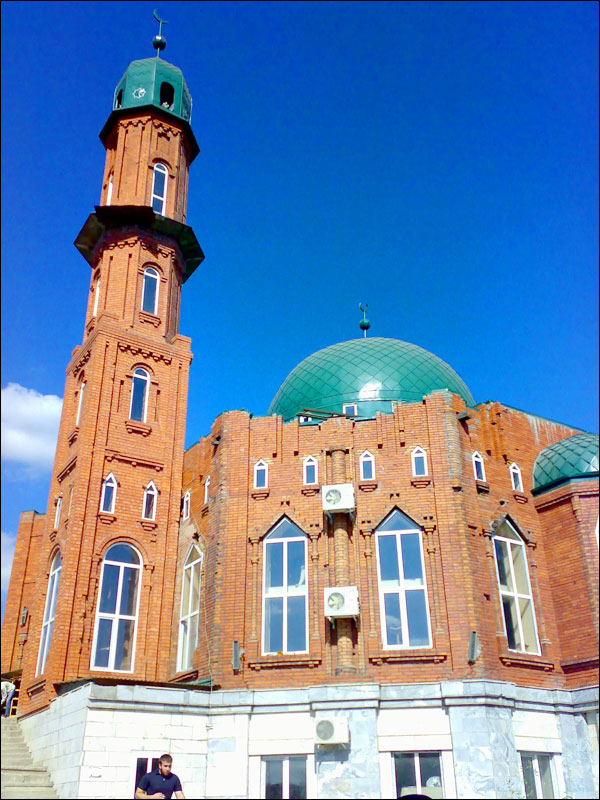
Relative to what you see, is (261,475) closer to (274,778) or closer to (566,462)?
(274,778)

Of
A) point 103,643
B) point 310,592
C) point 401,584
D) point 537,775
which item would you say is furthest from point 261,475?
point 537,775

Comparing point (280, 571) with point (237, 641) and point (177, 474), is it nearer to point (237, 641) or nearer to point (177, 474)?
point (237, 641)

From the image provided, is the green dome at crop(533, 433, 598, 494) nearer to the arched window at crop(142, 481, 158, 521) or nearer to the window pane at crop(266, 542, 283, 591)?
the window pane at crop(266, 542, 283, 591)

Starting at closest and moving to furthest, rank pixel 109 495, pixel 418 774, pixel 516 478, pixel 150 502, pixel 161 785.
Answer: pixel 161 785, pixel 418 774, pixel 516 478, pixel 109 495, pixel 150 502

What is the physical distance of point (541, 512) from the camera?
1769 centimetres

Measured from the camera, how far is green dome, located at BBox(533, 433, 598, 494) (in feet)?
56.0

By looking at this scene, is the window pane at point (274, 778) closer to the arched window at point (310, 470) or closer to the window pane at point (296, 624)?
the window pane at point (296, 624)

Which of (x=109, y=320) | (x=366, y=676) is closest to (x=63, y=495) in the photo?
(x=109, y=320)

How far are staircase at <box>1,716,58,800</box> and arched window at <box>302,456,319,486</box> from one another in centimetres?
807

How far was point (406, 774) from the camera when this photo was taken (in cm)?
1436

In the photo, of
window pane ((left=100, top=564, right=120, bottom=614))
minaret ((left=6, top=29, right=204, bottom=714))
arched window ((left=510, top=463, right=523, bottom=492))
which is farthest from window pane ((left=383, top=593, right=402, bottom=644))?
window pane ((left=100, top=564, right=120, bottom=614))

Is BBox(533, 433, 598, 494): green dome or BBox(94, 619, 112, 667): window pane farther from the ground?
BBox(533, 433, 598, 494): green dome

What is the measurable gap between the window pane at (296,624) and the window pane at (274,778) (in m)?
2.15

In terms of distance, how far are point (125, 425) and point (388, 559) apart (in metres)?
8.00
